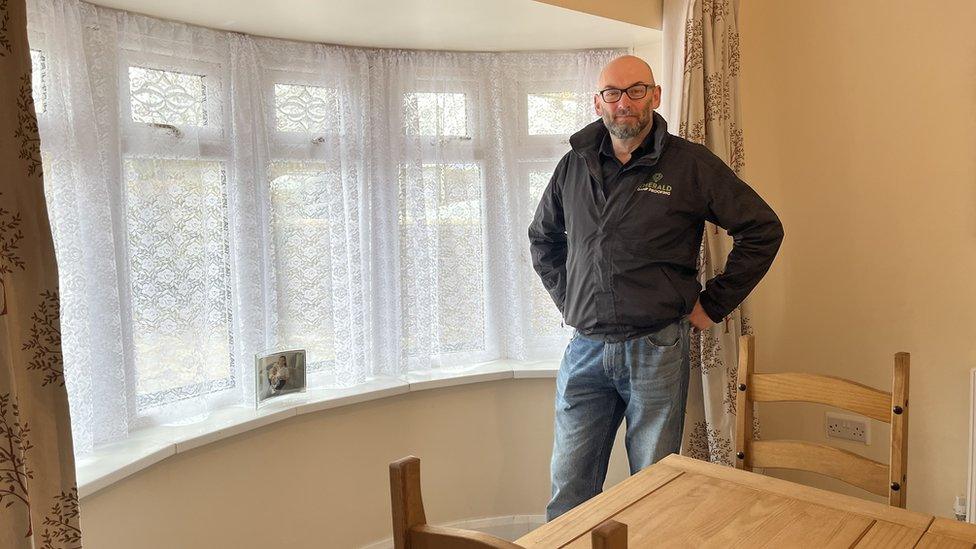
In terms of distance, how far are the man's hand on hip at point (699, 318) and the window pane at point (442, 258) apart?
0.97m

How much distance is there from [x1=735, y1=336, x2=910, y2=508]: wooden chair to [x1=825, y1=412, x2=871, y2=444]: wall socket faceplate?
0.98 meters

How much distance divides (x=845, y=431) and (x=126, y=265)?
2.36 meters

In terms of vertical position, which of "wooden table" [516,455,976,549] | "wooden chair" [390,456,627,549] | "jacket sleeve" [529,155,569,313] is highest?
"jacket sleeve" [529,155,569,313]

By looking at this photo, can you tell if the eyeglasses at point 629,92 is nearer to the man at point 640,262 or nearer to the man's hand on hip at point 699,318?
the man at point 640,262

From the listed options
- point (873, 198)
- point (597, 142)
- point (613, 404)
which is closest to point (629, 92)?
point (597, 142)

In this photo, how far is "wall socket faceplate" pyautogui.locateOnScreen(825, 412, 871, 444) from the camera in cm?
245

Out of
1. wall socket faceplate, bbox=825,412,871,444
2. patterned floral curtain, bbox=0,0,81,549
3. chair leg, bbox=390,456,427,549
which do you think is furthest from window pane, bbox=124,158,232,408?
wall socket faceplate, bbox=825,412,871,444

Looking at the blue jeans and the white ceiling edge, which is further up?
the white ceiling edge

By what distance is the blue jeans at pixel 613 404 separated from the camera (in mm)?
1977

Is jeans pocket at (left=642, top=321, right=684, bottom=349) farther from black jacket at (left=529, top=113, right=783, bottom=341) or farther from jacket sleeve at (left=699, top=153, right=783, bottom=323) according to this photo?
jacket sleeve at (left=699, top=153, right=783, bottom=323)

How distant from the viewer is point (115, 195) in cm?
200

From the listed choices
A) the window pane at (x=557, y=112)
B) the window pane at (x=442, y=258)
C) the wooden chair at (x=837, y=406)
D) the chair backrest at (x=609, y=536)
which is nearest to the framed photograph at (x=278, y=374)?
the window pane at (x=442, y=258)

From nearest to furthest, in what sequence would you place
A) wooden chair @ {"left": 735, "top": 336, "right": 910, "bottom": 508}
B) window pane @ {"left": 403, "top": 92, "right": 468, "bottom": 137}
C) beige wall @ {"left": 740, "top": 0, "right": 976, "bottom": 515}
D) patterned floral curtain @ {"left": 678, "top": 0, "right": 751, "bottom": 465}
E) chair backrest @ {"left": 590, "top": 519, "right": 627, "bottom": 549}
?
chair backrest @ {"left": 590, "top": 519, "right": 627, "bottom": 549} → wooden chair @ {"left": 735, "top": 336, "right": 910, "bottom": 508} → beige wall @ {"left": 740, "top": 0, "right": 976, "bottom": 515} → patterned floral curtain @ {"left": 678, "top": 0, "right": 751, "bottom": 465} → window pane @ {"left": 403, "top": 92, "right": 468, "bottom": 137}

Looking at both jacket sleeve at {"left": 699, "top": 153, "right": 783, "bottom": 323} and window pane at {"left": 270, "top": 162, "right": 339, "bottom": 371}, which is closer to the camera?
jacket sleeve at {"left": 699, "top": 153, "right": 783, "bottom": 323}
